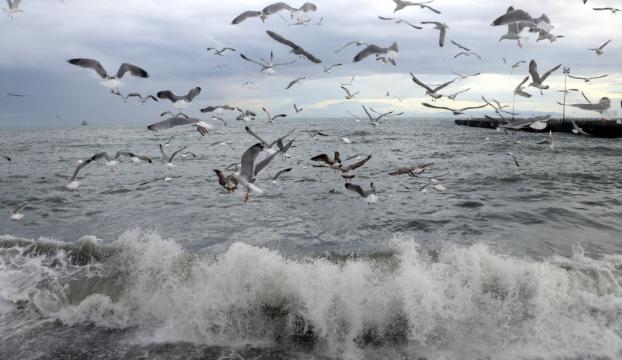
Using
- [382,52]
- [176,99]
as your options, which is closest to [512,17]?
[382,52]

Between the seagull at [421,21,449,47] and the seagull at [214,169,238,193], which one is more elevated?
the seagull at [421,21,449,47]

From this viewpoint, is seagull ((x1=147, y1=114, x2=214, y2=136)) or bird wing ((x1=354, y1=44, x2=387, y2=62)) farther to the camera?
bird wing ((x1=354, y1=44, x2=387, y2=62))

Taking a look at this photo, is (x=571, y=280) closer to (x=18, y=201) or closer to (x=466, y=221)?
(x=466, y=221)

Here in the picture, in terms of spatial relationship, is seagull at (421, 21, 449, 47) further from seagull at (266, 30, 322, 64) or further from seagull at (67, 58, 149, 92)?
seagull at (67, 58, 149, 92)

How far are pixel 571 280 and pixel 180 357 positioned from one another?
6.23m

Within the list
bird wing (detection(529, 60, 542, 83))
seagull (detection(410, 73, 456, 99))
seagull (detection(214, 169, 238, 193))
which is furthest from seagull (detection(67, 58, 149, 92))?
bird wing (detection(529, 60, 542, 83))

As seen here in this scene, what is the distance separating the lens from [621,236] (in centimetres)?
973

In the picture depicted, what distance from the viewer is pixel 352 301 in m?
6.64

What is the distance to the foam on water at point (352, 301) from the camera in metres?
6.06

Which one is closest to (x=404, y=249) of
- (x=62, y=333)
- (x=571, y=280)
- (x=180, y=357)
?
(x=571, y=280)

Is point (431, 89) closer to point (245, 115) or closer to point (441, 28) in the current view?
point (441, 28)

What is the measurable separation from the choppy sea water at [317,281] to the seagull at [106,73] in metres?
3.16

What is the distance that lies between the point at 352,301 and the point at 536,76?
219 inches

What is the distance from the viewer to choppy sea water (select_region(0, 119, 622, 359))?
600cm
